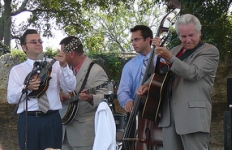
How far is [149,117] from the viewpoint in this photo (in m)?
4.86

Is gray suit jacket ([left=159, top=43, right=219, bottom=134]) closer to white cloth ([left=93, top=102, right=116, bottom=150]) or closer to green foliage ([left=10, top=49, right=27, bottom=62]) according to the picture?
white cloth ([left=93, top=102, right=116, bottom=150])

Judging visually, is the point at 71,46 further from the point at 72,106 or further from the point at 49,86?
the point at 72,106

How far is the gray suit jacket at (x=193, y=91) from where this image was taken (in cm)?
438

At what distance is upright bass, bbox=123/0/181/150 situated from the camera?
15.8ft

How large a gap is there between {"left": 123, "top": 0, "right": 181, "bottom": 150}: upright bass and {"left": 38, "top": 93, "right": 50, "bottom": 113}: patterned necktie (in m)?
0.92

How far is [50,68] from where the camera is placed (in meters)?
5.36

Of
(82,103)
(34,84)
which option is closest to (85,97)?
(82,103)

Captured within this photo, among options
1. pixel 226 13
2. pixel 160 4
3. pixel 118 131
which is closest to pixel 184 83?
pixel 118 131

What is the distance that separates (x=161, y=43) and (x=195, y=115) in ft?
2.79

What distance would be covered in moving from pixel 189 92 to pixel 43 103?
1691 millimetres

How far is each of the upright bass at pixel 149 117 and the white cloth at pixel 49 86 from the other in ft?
2.63

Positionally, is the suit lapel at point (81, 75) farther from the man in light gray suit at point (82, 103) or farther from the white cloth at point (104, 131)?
the white cloth at point (104, 131)

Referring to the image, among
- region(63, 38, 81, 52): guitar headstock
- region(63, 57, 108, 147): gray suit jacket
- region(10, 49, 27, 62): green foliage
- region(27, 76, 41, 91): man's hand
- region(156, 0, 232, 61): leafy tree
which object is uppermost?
region(156, 0, 232, 61): leafy tree

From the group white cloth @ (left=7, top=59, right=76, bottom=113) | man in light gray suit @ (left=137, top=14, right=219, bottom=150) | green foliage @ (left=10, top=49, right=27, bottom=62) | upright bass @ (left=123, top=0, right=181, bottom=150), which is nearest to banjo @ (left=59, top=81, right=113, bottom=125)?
white cloth @ (left=7, top=59, right=76, bottom=113)
